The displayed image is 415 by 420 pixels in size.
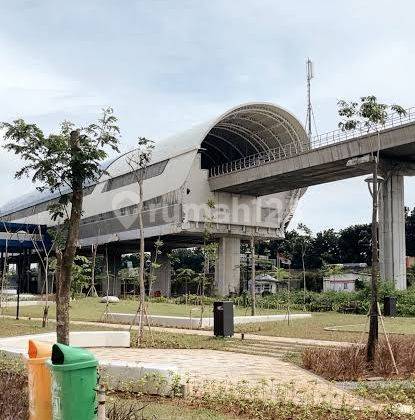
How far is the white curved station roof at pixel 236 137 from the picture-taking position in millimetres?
49531

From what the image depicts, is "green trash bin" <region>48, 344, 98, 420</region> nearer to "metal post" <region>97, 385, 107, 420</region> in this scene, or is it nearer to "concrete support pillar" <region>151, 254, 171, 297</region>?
"metal post" <region>97, 385, 107, 420</region>

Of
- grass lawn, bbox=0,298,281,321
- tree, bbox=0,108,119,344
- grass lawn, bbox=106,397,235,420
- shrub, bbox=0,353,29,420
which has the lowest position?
grass lawn, bbox=0,298,281,321

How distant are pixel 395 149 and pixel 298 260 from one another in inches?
1787

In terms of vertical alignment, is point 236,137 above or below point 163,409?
above

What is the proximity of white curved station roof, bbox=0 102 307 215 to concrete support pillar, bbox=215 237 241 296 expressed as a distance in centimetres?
828

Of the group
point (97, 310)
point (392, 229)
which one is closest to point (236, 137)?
point (392, 229)

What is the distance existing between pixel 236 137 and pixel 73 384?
51423mm

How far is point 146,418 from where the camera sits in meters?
6.20

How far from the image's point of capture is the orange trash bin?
5.45 meters

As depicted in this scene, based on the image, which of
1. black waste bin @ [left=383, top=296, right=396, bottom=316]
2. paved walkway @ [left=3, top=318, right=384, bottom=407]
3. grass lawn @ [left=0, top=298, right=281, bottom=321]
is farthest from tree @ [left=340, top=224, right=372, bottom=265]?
paved walkway @ [left=3, top=318, right=384, bottom=407]

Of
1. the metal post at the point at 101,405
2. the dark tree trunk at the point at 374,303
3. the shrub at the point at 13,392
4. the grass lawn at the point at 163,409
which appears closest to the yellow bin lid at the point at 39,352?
the shrub at the point at 13,392

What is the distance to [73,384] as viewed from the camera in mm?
4910

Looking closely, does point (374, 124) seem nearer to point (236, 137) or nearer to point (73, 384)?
point (73, 384)

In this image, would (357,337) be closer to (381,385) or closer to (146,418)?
(381,385)
